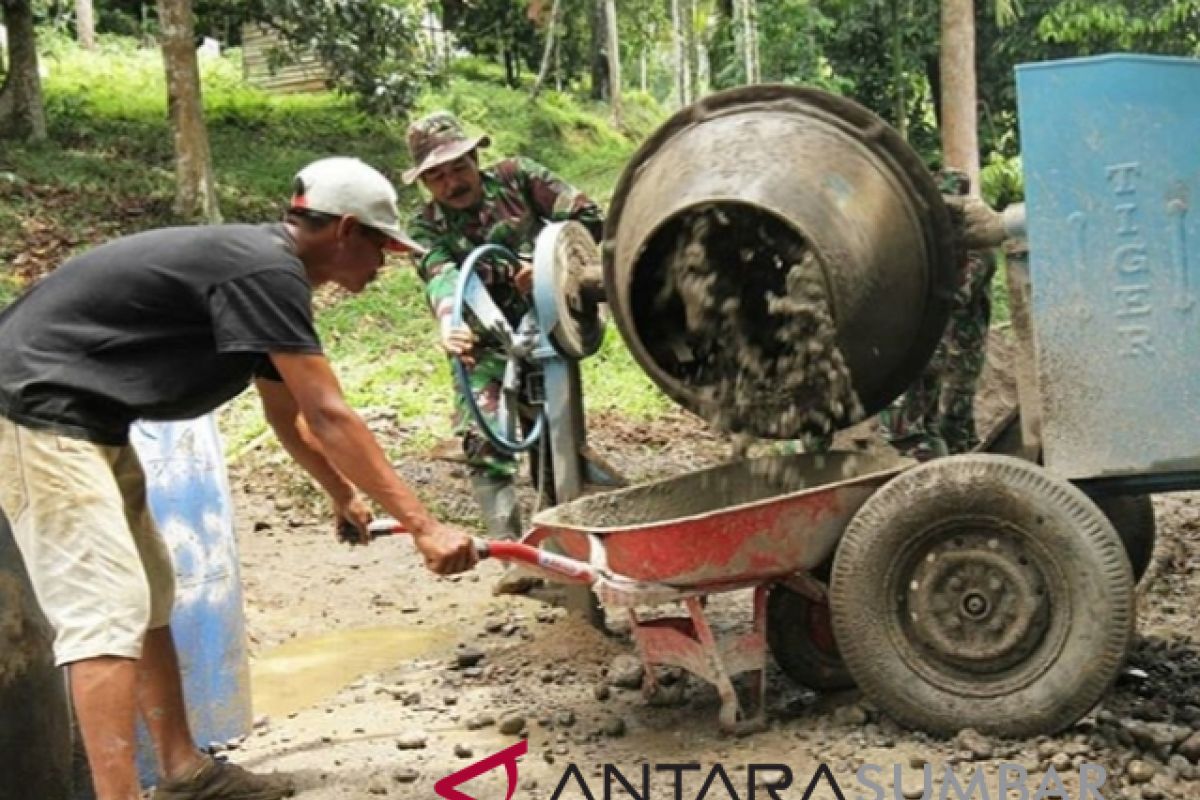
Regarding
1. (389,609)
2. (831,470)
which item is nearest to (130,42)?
(389,609)

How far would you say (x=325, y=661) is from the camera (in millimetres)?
5457

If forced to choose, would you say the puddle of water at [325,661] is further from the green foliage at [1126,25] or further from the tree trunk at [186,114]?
the green foliage at [1126,25]

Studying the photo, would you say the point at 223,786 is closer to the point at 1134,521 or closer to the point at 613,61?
the point at 1134,521

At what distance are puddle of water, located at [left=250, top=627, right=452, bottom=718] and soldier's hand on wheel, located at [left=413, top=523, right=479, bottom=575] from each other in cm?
173

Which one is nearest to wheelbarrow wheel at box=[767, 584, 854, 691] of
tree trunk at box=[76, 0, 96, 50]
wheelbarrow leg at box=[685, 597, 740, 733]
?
wheelbarrow leg at box=[685, 597, 740, 733]

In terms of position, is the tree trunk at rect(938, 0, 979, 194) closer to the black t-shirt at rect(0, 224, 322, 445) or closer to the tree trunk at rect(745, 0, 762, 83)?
the tree trunk at rect(745, 0, 762, 83)

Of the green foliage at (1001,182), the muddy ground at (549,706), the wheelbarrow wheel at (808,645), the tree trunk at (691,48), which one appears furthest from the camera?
the tree trunk at (691,48)

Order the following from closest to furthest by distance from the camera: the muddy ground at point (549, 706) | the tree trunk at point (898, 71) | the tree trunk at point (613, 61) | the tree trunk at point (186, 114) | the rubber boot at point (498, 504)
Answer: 1. the muddy ground at point (549, 706)
2. the rubber boot at point (498, 504)
3. the tree trunk at point (186, 114)
4. the tree trunk at point (898, 71)
5. the tree trunk at point (613, 61)

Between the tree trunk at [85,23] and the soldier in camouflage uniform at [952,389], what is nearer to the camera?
Answer: the soldier in camouflage uniform at [952,389]

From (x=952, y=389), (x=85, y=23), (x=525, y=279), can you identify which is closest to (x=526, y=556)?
(x=525, y=279)

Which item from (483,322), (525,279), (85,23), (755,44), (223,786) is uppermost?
(85,23)

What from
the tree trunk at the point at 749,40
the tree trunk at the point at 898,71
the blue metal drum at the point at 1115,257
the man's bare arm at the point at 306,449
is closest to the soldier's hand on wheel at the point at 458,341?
the man's bare arm at the point at 306,449

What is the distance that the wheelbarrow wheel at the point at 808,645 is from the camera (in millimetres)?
4355

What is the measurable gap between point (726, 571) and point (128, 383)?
155cm
